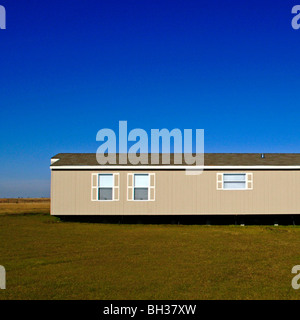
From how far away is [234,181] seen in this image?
1938 cm

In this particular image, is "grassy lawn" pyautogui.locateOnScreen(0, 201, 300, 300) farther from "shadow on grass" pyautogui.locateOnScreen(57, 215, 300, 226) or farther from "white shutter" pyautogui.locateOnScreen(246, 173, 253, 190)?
"shadow on grass" pyautogui.locateOnScreen(57, 215, 300, 226)

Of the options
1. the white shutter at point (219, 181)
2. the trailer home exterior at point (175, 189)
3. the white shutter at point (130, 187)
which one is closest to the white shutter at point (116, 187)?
the trailer home exterior at point (175, 189)

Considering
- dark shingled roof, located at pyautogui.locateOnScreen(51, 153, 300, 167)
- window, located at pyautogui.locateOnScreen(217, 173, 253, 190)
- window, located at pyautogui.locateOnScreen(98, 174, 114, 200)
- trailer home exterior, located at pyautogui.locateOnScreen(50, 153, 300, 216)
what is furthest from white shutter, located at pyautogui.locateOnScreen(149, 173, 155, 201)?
window, located at pyautogui.locateOnScreen(217, 173, 253, 190)

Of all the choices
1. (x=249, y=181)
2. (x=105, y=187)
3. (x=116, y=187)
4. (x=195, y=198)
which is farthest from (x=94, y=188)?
(x=249, y=181)

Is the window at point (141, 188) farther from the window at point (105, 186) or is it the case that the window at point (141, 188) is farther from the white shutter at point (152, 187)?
the window at point (105, 186)

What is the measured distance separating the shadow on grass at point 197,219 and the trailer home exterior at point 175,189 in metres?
0.75

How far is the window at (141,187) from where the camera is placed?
19.4m

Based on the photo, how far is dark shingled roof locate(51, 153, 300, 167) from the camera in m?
19.5

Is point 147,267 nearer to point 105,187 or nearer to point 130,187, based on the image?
point 130,187

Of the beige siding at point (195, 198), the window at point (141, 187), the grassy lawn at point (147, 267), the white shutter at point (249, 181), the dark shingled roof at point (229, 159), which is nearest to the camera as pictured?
the grassy lawn at point (147, 267)

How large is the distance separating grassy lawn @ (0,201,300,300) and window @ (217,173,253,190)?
227 inches
